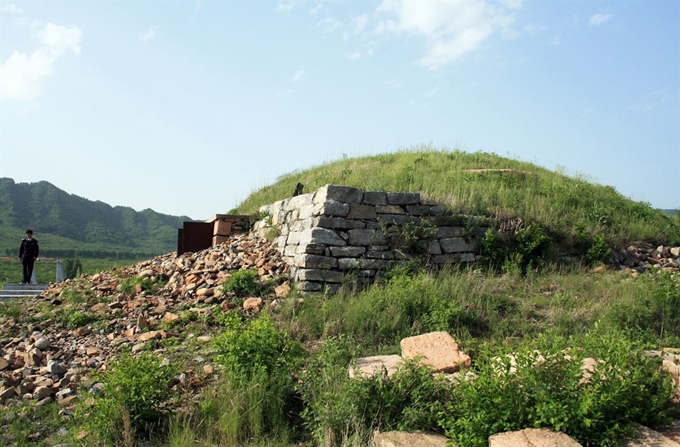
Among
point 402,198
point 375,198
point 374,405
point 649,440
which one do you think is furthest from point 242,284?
point 649,440

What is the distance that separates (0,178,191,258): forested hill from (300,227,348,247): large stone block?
168 ft

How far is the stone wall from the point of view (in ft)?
24.0

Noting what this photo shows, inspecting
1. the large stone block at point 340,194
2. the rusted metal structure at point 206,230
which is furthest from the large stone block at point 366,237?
the rusted metal structure at point 206,230

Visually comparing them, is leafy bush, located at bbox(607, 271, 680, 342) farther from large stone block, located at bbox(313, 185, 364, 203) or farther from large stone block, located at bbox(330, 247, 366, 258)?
large stone block, located at bbox(313, 185, 364, 203)

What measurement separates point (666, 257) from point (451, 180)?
14.2ft

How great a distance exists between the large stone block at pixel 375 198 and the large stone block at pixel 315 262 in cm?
111

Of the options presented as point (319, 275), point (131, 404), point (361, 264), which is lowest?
point (131, 404)

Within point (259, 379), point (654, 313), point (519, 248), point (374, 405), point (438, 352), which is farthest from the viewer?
point (519, 248)

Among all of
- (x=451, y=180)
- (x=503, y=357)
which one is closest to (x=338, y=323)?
(x=503, y=357)

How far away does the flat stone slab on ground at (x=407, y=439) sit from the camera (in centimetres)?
339

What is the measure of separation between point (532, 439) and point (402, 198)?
5315 millimetres

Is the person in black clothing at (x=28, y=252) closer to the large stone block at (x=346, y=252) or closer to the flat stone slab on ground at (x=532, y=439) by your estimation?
the large stone block at (x=346, y=252)

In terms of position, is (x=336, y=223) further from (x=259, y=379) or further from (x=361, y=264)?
(x=259, y=379)

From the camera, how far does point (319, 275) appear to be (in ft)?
23.6
